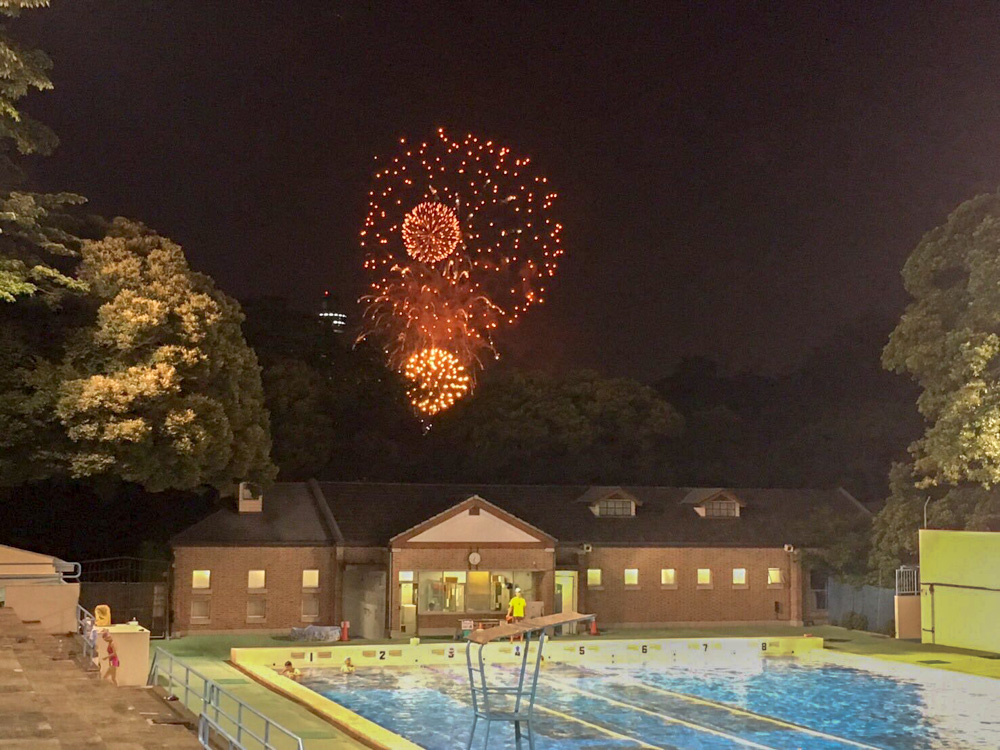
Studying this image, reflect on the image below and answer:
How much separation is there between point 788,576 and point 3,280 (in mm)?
30335

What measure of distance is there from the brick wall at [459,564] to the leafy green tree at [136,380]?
7.70m

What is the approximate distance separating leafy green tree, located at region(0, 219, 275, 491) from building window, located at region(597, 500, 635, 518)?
601 inches

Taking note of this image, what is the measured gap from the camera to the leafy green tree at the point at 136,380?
3123cm

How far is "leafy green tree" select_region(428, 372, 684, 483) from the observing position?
2456 inches

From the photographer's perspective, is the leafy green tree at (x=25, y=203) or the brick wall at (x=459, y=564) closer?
the leafy green tree at (x=25, y=203)

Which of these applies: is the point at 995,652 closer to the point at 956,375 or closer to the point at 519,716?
the point at 956,375

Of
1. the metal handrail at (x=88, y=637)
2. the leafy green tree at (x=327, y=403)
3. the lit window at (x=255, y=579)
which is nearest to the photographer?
the metal handrail at (x=88, y=637)

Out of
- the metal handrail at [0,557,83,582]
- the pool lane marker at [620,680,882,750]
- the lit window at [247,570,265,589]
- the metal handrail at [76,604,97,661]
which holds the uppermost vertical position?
the metal handrail at [0,557,83,582]

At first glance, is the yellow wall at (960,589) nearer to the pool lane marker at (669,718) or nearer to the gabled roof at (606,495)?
the gabled roof at (606,495)

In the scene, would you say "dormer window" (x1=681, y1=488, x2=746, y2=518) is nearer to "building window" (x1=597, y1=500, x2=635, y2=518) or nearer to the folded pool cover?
"building window" (x1=597, y1=500, x2=635, y2=518)

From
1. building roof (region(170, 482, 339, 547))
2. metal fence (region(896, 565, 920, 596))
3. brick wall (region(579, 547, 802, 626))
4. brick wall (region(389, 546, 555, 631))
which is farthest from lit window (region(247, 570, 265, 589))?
metal fence (region(896, 565, 920, 596))

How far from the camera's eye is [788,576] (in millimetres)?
45000

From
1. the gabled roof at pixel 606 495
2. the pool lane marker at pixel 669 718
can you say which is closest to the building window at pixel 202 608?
the pool lane marker at pixel 669 718

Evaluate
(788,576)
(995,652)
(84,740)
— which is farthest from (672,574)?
(84,740)
